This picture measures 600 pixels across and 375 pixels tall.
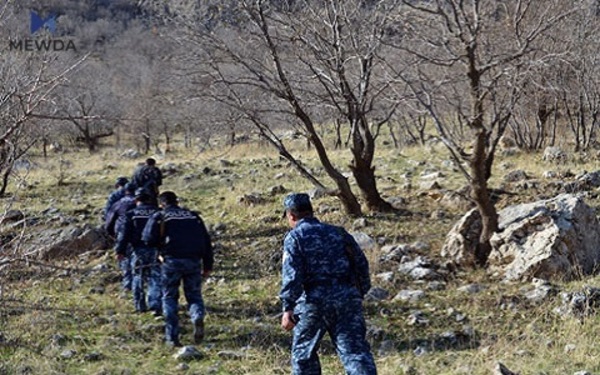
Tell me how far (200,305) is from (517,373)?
10.1 feet

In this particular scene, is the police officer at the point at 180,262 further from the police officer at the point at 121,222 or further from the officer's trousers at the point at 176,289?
the police officer at the point at 121,222

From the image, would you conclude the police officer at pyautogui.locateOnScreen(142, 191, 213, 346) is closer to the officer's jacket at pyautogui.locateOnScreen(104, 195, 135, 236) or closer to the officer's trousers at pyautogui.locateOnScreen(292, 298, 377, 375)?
the officer's jacket at pyautogui.locateOnScreen(104, 195, 135, 236)

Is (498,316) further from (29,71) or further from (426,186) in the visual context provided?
(426,186)

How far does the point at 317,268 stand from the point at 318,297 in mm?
197

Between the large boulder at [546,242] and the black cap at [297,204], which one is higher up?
the black cap at [297,204]

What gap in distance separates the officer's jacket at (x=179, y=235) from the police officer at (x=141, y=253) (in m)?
0.92

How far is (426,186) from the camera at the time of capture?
43.6 ft

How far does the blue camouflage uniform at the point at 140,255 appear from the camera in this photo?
802 cm

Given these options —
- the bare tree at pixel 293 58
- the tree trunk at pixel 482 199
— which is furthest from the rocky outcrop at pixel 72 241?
the tree trunk at pixel 482 199

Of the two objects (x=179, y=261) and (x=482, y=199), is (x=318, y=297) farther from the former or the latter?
(x=482, y=199)

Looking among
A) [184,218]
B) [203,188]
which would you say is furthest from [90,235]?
[203,188]

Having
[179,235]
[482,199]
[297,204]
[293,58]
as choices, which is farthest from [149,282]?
[293,58]

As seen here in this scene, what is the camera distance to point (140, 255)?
26.9 feet

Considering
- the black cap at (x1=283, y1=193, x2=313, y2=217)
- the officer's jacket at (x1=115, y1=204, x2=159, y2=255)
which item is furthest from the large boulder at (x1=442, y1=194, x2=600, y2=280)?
the officer's jacket at (x1=115, y1=204, x2=159, y2=255)
